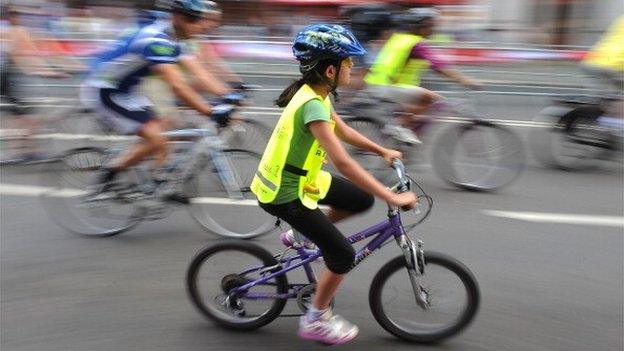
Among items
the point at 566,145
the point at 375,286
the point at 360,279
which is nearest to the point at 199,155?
the point at 360,279

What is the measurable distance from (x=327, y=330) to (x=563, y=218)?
3.10 m

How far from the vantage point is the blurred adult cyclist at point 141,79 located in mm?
5039

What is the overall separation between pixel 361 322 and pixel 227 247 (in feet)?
3.00

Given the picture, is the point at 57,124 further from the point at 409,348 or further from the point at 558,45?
the point at 558,45

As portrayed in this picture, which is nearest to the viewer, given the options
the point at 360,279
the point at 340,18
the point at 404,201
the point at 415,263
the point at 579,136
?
the point at 404,201

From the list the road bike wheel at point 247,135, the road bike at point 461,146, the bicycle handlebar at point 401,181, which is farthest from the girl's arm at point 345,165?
the road bike at point 461,146

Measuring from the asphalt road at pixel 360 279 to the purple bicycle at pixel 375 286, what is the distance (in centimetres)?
11

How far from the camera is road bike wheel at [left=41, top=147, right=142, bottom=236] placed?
541 centimetres

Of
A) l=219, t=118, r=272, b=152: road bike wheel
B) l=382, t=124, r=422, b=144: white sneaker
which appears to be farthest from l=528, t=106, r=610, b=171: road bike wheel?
l=219, t=118, r=272, b=152: road bike wheel

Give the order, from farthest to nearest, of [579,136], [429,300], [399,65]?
[579,136]
[399,65]
[429,300]

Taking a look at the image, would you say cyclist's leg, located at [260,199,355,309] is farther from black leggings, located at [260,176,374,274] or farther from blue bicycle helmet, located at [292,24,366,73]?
blue bicycle helmet, located at [292,24,366,73]

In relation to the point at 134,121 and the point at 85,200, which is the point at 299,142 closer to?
the point at 134,121

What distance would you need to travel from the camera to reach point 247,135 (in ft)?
21.2

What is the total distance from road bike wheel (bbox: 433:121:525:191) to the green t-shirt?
3562 millimetres
